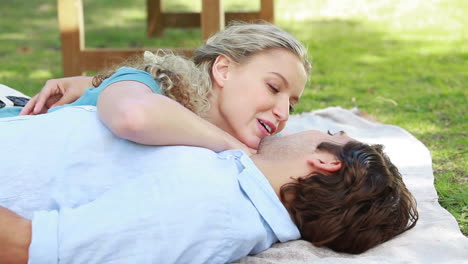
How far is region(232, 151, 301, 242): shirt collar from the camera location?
2146 mm

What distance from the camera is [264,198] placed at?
2158 millimetres

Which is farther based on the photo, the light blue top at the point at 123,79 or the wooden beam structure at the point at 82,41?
the wooden beam structure at the point at 82,41

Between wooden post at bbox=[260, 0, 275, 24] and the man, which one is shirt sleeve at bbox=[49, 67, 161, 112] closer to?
the man

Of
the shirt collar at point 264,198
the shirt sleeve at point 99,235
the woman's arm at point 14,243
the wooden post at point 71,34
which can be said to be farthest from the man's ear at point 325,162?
the wooden post at point 71,34

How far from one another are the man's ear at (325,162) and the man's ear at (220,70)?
0.57 meters

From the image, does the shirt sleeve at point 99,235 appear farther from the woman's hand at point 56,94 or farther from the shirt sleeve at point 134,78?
the woman's hand at point 56,94

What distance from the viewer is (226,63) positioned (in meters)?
2.72

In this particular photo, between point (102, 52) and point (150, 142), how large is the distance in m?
2.93

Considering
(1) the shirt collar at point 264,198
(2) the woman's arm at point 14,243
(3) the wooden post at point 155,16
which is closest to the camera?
(2) the woman's arm at point 14,243

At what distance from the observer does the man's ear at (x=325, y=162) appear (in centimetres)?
221

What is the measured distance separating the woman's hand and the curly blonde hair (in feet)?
0.38

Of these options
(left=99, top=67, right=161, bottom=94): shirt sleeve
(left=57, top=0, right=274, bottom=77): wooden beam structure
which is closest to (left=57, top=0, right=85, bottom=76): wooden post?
(left=57, top=0, right=274, bottom=77): wooden beam structure

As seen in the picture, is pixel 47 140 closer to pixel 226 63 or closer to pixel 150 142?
pixel 150 142

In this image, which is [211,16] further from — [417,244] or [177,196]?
[177,196]
